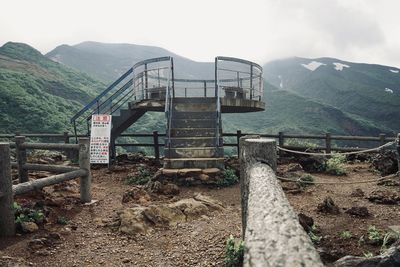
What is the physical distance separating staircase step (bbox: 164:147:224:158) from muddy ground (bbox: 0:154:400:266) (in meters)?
1.50

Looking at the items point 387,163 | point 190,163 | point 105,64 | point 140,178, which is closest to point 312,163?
point 387,163

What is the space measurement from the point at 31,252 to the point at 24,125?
27448 mm

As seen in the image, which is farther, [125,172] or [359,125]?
[359,125]

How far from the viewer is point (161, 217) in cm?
499

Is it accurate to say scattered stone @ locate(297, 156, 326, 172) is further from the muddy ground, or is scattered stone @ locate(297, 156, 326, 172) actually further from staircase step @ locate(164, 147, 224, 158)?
staircase step @ locate(164, 147, 224, 158)

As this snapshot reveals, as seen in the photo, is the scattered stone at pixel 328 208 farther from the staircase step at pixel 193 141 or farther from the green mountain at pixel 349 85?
the green mountain at pixel 349 85

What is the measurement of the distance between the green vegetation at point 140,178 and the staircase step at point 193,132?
138 cm

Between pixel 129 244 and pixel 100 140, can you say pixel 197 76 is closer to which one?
pixel 100 140

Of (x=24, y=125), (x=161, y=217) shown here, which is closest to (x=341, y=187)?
(x=161, y=217)

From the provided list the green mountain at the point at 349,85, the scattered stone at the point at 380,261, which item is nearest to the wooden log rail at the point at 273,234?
the scattered stone at the point at 380,261

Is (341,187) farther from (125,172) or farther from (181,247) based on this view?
(125,172)

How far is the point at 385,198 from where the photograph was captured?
600 centimetres

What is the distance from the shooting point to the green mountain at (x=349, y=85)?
7256 centimetres

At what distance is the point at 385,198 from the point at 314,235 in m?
2.71
